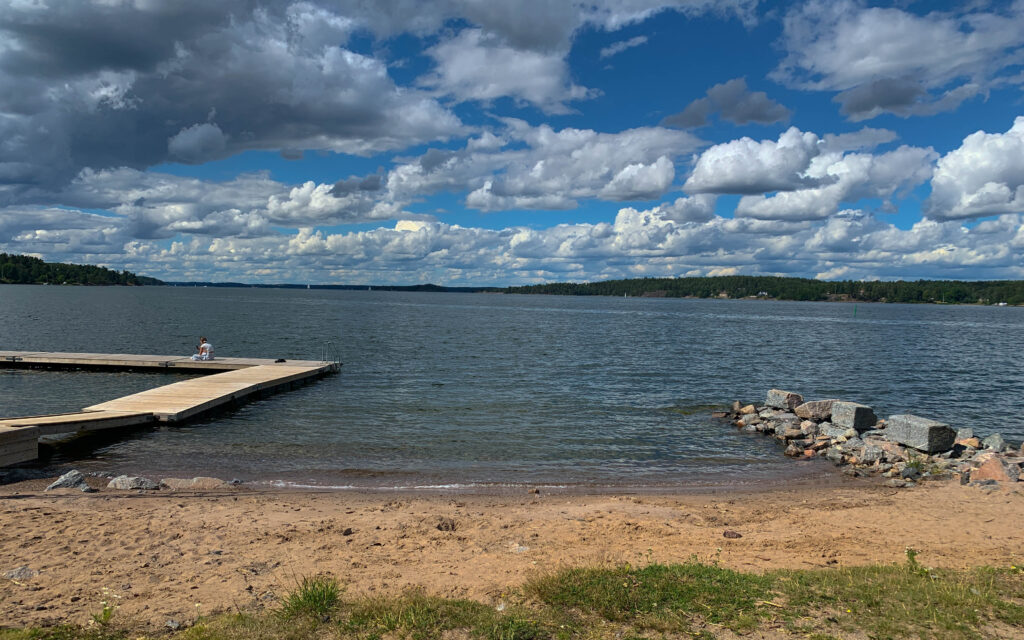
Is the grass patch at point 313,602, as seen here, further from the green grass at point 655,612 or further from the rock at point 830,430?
the rock at point 830,430

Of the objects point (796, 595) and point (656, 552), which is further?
point (656, 552)

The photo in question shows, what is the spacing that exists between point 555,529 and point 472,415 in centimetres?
1373

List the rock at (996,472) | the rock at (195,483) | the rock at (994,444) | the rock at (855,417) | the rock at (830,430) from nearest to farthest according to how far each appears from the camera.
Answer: the rock at (195,483) < the rock at (996,472) < the rock at (994,444) < the rock at (830,430) < the rock at (855,417)

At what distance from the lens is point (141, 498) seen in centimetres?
1339

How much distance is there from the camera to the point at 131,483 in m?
14.2

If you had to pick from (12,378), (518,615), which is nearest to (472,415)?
(518,615)

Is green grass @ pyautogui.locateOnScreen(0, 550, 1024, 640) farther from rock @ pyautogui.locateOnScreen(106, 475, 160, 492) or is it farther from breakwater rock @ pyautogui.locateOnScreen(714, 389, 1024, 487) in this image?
breakwater rock @ pyautogui.locateOnScreen(714, 389, 1024, 487)

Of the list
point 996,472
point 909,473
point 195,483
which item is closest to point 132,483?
point 195,483

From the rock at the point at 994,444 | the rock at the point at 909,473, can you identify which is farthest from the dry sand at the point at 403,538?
the rock at the point at 994,444

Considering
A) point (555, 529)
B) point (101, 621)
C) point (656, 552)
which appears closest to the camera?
point (101, 621)

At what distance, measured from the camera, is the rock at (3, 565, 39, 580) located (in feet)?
28.0

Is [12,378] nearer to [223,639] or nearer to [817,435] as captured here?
[223,639]

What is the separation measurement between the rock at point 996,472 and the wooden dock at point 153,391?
2472 cm

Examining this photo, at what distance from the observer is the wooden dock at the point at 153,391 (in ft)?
53.8
